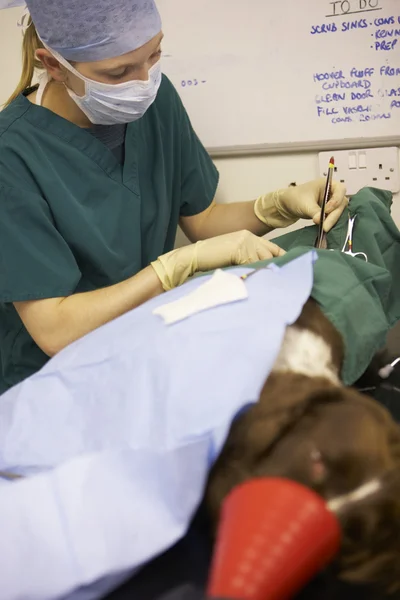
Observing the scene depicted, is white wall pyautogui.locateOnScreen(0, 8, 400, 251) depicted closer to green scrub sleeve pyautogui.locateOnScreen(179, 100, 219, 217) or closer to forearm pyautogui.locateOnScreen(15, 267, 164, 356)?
green scrub sleeve pyautogui.locateOnScreen(179, 100, 219, 217)

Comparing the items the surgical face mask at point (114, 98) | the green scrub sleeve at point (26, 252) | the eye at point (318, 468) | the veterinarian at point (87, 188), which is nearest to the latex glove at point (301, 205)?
the veterinarian at point (87, 188)

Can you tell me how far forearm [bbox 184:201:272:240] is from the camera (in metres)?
1.26

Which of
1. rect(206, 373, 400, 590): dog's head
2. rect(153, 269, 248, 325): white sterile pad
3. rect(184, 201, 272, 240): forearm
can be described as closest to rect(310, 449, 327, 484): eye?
rect(206, 373, 400, 590): dog's head

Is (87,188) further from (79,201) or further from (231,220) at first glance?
(231,220)

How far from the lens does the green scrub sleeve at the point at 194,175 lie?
123 cm

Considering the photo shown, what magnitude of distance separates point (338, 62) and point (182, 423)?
104 centimetres

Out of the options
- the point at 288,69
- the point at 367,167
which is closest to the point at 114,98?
the point at 288,69

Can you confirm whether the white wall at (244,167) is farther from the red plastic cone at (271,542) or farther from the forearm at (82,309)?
the red plastic cone at (271,542)

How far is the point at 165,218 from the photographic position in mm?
1197

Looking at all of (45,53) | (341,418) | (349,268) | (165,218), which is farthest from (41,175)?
(341,418)

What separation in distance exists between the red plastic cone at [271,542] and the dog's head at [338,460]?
0.11ft

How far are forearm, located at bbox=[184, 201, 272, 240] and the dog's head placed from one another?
77 centimetres

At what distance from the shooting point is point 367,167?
1.33 meters

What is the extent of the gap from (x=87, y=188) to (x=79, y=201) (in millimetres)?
34
